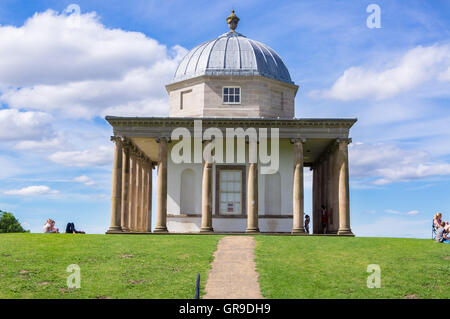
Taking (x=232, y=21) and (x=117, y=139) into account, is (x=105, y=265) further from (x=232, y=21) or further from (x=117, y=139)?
(x=232, y=21)

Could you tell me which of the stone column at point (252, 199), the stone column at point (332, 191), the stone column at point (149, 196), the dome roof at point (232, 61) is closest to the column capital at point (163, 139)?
the stone column at point (252, 199)

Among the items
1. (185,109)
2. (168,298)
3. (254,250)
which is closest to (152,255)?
(254,250)

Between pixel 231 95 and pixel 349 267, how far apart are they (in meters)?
18.7

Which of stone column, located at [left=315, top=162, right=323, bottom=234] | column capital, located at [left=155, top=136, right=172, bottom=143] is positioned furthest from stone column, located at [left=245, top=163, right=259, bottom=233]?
stone column, located at [left=315, top=162, right=323, bottom=234]

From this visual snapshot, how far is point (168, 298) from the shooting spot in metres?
16.8

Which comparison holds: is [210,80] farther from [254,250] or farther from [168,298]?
[168,298]

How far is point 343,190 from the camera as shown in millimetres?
32844

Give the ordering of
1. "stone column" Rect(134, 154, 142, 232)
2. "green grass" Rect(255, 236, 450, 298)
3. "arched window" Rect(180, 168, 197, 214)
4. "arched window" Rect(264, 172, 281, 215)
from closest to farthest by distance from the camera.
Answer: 1. "green grass" Rect(255, 236, 450, 298)
2. "arched window" Rect(264, 172, 281, 215)
3. "arched window" Rect(180, 168, 197, 214)
4. "stone column" Rect(134, 154, 142, 232)

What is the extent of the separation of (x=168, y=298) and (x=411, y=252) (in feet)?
39.3

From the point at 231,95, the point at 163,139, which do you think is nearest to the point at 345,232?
the point at 231,95

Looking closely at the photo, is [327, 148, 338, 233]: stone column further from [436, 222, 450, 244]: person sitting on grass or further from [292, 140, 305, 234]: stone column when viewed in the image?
[436, 222, 450, 244]: person sitting on grass

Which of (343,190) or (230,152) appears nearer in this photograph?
(343,190)

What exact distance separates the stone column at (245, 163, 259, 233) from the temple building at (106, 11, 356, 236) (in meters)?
0.06

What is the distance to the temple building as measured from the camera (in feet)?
109
